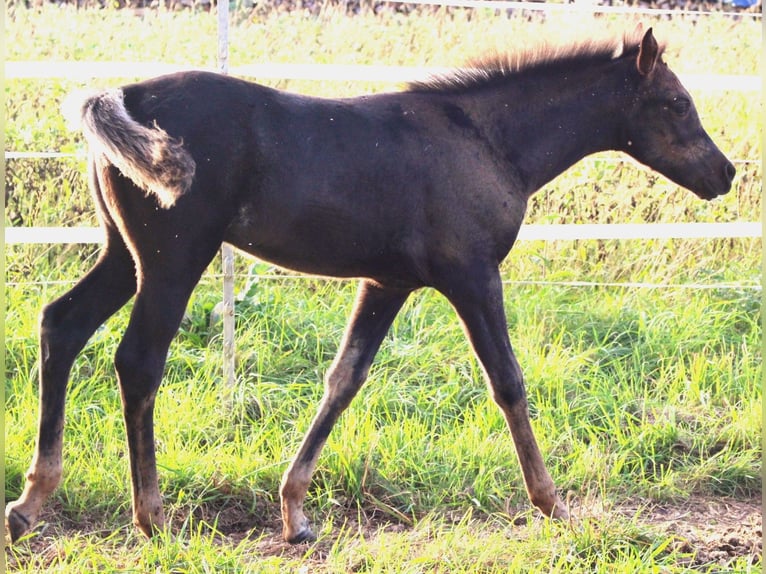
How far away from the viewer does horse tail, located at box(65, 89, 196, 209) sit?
316cm

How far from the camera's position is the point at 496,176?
12.4 feet

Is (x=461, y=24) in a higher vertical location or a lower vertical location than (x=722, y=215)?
higher

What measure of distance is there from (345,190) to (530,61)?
97 centimetres

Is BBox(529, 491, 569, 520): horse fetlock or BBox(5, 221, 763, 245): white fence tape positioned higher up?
BBox(5, 221, 763, 245): white fence tape

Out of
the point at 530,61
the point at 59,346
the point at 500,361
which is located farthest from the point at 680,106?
the point at 59,346

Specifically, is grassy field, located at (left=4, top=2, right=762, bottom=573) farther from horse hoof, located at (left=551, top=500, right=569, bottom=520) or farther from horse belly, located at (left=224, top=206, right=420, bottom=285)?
horse belly, located at (left=224, top=206, right=420, bottom=285)

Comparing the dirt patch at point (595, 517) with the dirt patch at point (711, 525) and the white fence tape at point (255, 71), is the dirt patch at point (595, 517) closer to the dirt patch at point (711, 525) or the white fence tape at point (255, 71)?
the dirt patch at point (711, 525)

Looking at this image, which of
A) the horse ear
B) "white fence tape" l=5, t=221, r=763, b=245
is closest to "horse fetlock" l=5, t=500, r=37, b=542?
"white fence tape" l=5, t=221, r=763, b=245

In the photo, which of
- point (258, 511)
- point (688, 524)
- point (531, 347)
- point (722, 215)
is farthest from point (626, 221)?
point (258, 511)

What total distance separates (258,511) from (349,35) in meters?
4.93

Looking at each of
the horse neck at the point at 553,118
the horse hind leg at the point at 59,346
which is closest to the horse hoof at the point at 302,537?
the horse hind leg at the point at 59,346

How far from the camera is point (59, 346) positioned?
3625 mm

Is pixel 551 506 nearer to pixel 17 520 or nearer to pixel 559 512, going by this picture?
pixel 559 512

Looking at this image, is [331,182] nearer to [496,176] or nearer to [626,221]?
[496,176]
